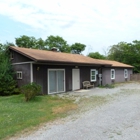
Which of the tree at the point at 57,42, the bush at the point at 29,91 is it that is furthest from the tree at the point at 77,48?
the bush at the point at 29,91

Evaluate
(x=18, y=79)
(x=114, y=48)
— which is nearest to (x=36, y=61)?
(x=18, y=79)

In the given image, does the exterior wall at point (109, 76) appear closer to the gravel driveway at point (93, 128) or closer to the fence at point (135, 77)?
the fence at point (135, 77)

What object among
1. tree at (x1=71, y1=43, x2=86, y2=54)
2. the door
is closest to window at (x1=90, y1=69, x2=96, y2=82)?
the door

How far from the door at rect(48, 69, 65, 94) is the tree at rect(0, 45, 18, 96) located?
8.14 feet

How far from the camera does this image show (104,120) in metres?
5.65

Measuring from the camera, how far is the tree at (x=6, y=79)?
1192 cm

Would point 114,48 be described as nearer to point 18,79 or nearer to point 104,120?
point 18,79

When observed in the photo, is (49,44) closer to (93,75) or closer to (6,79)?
(93,75)

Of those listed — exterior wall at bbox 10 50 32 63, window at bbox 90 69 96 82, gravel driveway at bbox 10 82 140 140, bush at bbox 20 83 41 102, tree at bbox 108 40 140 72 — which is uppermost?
tree at bbox 108 40 140 72

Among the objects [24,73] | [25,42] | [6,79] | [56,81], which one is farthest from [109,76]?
[25,42]

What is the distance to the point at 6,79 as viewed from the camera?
1196 centimetres

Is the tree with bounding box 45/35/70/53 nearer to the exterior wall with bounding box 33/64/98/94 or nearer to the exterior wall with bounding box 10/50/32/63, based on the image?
the exterior wall with bounding box 33/64/98/94

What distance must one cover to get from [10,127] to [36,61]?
6.15 meters

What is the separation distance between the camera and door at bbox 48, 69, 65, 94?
12.4 metres
